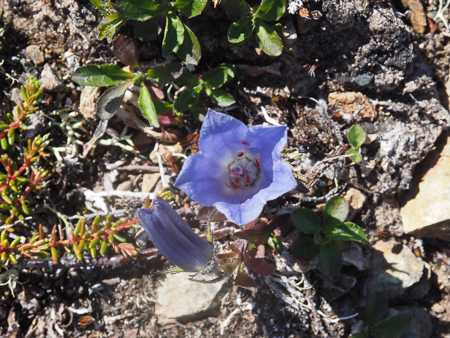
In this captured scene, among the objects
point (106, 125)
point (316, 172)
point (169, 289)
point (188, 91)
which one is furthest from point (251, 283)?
point (106, 125)

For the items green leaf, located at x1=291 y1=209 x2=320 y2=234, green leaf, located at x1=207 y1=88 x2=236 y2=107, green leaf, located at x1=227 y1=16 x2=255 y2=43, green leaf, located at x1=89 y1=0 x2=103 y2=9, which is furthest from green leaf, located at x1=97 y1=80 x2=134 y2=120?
green leaf, located at x1=291 y1=209 x2=320 y2=234

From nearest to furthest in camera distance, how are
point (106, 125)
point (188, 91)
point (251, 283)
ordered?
point (251, 283), point (188, 91), point (106, 125)

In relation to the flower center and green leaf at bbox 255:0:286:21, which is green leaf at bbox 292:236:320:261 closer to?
the flower center

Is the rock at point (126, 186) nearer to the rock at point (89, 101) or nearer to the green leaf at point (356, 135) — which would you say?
the rock at point (89, 101)

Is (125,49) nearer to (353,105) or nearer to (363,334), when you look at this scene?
(353,105)

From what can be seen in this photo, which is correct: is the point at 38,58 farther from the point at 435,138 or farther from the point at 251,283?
the point at 435,138

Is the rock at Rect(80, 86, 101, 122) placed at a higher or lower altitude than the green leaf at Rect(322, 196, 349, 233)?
higher
